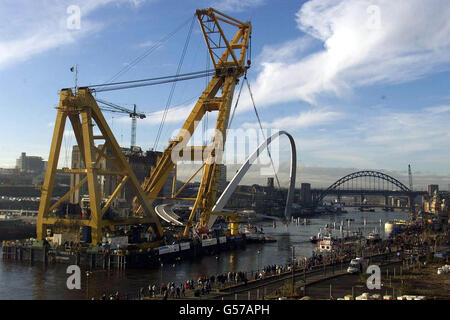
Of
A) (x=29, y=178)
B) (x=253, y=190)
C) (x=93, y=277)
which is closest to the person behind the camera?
(x=93, y=277)

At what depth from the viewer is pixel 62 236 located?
41.5 meters

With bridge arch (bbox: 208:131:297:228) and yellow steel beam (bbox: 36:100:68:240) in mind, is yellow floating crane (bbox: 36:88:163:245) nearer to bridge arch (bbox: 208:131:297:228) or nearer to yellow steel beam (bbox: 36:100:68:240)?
yellow steel beam (bbox: 36:100:68:240)

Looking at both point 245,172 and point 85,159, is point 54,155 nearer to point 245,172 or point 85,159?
point 85,159

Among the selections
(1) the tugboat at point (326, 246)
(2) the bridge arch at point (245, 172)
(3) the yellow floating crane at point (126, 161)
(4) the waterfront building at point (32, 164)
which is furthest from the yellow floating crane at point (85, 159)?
(4) the waterfront building at point (32, 164)

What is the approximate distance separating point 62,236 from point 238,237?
23261 millimetres

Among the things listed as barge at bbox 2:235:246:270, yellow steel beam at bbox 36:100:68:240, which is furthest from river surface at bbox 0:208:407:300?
yellow steel beam at bbox 36:100:68:240

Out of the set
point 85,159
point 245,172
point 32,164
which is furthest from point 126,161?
point 32,164

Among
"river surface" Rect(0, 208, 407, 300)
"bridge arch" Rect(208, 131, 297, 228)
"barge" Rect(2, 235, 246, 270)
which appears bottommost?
"river surface" Rect(0, 208, 407, 300)

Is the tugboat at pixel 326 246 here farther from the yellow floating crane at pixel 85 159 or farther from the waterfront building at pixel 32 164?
the waterfront building at pixel 32 164

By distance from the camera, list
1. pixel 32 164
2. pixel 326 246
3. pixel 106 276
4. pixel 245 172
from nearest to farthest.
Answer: pixel 106 276
pixel 326 246
pixel 245 172
pixel 32 164

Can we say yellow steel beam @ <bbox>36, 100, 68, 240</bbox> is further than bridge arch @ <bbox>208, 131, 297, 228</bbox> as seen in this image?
No
